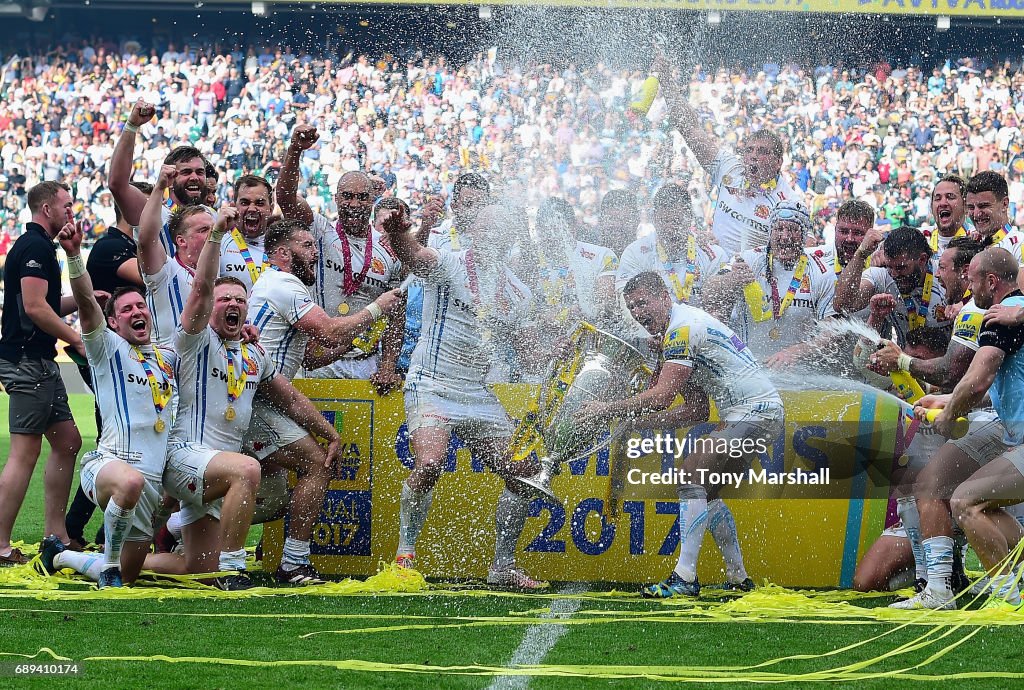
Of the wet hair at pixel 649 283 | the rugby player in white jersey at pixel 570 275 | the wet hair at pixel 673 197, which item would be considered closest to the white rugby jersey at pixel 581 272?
the rugby player in white jersey at pixel 570 275

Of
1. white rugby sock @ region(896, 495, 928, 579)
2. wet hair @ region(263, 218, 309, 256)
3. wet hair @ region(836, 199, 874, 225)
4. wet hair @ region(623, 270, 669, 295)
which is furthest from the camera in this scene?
wet hair @ region(836, 199, 874, 225)

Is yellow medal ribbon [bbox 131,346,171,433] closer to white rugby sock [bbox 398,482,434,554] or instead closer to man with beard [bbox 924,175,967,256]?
white rugby sock [bbox 398,482,434,554]

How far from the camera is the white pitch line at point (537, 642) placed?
4.28 meters

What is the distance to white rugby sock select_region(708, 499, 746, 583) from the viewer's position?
6.07 m

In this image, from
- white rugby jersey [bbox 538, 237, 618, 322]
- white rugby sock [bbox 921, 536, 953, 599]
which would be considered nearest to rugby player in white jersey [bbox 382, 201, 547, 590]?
white rugby jersey [bbox 538, 237, 618, 322]

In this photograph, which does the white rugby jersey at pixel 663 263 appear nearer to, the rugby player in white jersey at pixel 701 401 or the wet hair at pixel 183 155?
the rugby player in white jersey at pixel 701 401

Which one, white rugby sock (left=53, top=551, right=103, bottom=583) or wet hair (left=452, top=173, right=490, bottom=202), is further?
wet hair (left=452, top=173, right=490, bottom=202)

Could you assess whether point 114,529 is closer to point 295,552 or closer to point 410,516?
point 295,552

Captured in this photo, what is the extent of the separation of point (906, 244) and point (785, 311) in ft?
2.71

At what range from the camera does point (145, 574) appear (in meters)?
6.07

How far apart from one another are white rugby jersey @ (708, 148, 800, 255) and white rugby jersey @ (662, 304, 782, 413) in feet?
6.31

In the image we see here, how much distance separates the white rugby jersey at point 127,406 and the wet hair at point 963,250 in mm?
3826

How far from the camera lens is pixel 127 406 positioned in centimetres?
566

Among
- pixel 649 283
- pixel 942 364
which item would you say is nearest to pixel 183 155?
pixel 649 283
